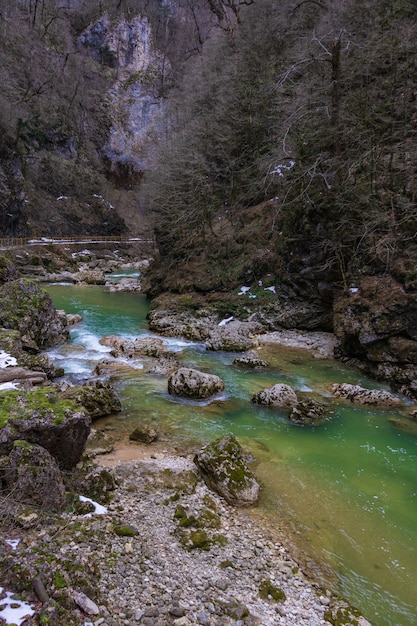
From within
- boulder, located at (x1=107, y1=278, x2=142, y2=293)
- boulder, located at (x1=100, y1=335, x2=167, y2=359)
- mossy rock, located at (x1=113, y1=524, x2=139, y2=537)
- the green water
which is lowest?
the green water

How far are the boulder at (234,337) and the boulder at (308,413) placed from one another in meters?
5.04

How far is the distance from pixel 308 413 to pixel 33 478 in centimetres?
593

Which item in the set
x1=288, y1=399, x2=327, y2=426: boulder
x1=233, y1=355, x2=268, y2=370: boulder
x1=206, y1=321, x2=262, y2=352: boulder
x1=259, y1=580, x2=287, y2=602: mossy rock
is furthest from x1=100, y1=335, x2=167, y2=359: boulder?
x1=259, y1=580, x2=287, y2=602: mossy rock

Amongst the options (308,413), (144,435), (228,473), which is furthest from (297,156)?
(228,473)

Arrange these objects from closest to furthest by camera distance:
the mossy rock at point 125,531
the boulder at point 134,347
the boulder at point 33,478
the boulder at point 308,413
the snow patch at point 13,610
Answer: the snow patch at point 13,610
the boulder at point 33,478
the mossy rock at point 125,531
the boulder at point 308,413
the boulder at point 134,347

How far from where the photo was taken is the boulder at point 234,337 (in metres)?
13.5

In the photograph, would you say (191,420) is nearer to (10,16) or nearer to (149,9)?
(10,16)

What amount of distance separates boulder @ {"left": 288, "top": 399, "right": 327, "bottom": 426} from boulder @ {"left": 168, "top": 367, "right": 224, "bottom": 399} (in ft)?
6.96

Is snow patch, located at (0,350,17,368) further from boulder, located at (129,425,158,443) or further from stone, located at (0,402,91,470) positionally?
stone, located at (0,402,91,470)

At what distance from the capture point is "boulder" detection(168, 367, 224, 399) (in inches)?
364

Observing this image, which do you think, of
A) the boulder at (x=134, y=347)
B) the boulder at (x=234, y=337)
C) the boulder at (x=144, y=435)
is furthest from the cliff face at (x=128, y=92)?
the boulder at (x=144, y=435)

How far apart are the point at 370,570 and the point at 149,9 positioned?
79.7m

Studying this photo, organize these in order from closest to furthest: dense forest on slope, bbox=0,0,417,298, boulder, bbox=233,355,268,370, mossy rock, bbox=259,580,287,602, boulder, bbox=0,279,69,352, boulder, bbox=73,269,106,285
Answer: mossy rock, bbox=259,580,287,602
boulder, bbox=0,279,69,352
boulder, bbox=233,355,268,370
dense forest on slope, bbox=0,0,417,298
boulder, bbox=73,269,106,285

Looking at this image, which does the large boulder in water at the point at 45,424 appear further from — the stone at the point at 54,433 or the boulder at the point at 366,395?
the boulder at the point at 366,395
